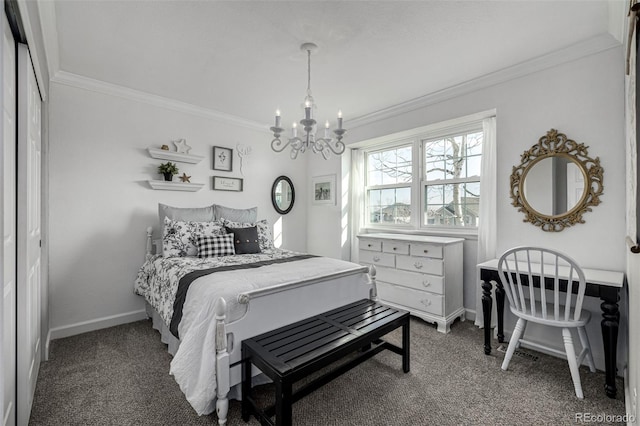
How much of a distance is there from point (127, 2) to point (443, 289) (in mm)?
3408

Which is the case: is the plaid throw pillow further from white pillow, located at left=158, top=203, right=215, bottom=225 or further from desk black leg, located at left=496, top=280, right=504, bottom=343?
desk black leg, located at left=496, top=280, right=504, bottom=343

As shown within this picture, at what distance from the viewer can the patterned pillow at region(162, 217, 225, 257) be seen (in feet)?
9.56

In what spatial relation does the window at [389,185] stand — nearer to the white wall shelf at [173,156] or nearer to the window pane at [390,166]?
the window pane at [390,166]

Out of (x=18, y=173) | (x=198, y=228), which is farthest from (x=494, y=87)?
(x=18, y=173)

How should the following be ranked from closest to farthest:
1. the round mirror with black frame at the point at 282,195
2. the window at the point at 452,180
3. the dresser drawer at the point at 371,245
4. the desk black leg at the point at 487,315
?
the desk black leg at the point at 487,315 < the window at the point at 452,180 < the dresser drawer at the point at 371,245 < the round mirror with black frame at the point at 282,195

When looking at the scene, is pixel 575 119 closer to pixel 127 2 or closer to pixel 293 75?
pixel 293 75

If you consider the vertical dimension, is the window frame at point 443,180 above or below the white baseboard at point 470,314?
above

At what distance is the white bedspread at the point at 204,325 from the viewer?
1657mm

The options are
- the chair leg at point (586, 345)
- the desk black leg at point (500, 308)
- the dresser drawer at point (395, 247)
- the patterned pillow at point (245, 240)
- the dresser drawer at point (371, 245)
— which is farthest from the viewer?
the dresser drawer at point (371, 245)

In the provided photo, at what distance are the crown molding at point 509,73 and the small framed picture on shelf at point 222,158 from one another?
1919 mm

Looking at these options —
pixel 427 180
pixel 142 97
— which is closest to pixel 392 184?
pixel 427 180

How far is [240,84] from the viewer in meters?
3.05

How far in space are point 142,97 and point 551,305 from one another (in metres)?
4.38

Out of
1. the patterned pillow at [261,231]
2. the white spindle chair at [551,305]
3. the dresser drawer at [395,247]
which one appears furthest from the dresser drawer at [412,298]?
the patterned pillow at [261,231]
